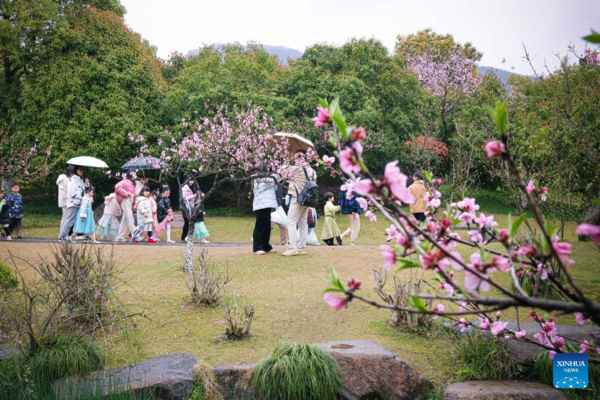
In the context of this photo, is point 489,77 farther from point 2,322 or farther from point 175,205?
point 2,322

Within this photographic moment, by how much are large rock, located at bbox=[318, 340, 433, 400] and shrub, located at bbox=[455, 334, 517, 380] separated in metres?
0.46

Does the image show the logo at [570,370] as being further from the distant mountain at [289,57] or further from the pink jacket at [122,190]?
the distant mountain at [289,57]

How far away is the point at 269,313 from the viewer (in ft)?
19.9

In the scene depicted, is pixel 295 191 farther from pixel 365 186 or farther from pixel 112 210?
pixel 365 186

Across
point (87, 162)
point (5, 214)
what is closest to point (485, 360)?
point (87, 162)

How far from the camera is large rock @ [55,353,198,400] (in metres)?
3.70

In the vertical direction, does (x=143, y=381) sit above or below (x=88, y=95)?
below

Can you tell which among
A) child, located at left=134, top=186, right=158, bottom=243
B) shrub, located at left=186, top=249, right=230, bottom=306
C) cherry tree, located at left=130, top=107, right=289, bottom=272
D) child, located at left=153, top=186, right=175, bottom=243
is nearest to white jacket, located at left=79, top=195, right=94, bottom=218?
child, located at left=134, top=186, right=158, bottom=243

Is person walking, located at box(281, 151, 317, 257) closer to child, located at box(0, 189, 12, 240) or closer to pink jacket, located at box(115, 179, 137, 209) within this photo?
pink jacket, located at box(115, 179, 137, 209)

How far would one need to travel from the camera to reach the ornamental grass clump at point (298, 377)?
13.5ft

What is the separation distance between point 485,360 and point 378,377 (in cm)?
107

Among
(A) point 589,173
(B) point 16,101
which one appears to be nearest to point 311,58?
(B) point 16,101

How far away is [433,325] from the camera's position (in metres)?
5.67

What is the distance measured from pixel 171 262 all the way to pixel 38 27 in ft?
49.9
